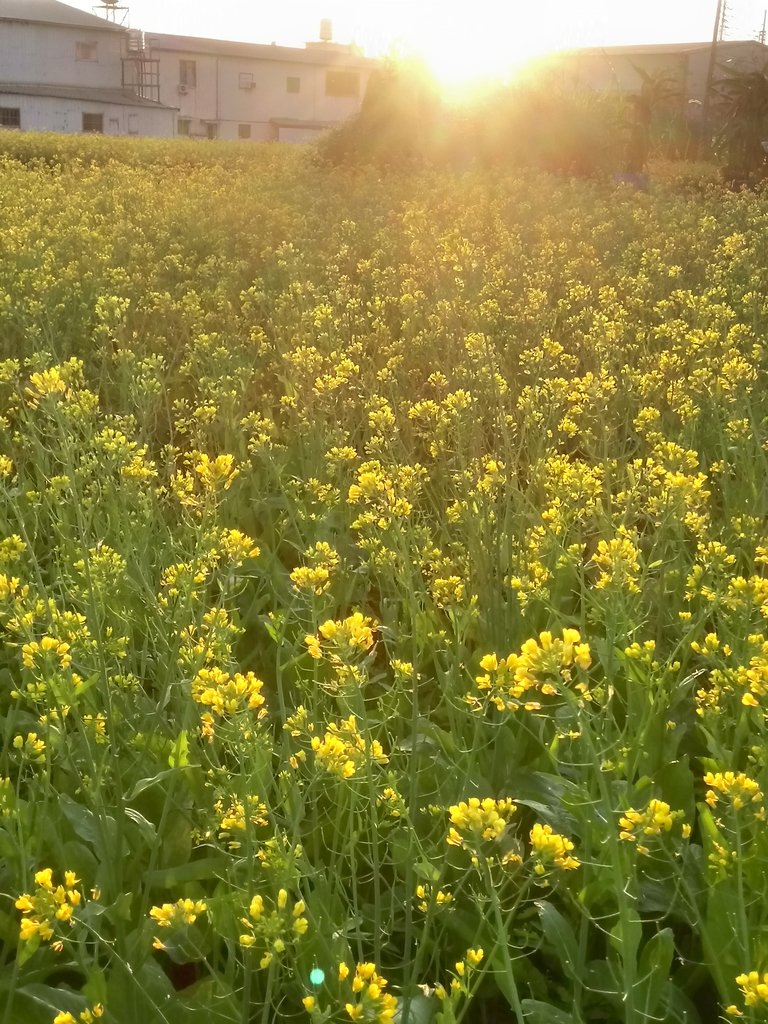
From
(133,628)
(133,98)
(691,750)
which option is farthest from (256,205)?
(133,98)

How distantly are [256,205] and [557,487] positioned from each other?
7.64 metres

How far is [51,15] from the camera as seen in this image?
38.8 metres

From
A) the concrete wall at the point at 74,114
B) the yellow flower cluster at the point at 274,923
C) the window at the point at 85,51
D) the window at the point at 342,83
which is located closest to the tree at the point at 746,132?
the yellow flower cluster at the point at 274,923

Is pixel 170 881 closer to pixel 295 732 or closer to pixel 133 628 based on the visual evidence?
pixel 295 732

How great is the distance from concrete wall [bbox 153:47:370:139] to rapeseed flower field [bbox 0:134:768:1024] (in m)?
43.4

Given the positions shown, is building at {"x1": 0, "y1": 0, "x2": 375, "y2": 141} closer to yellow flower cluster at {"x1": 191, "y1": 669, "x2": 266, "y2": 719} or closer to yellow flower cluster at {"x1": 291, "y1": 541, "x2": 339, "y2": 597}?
yellow flower cluster at {"x1": 291, "y1": 541, "x2": 339, "y2": 597}

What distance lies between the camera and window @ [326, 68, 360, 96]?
155 ft

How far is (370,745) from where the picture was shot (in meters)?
1.37

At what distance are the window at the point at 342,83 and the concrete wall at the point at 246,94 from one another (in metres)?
0.21

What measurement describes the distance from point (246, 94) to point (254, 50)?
1.83m

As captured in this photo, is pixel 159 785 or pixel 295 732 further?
pixel 159 785

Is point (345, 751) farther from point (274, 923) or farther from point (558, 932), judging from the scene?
point (558, 932)

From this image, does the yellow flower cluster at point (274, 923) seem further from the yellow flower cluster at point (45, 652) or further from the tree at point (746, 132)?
the tree at point (746, 132)

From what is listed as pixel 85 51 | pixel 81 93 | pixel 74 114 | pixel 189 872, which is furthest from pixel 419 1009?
pixel 85 51
